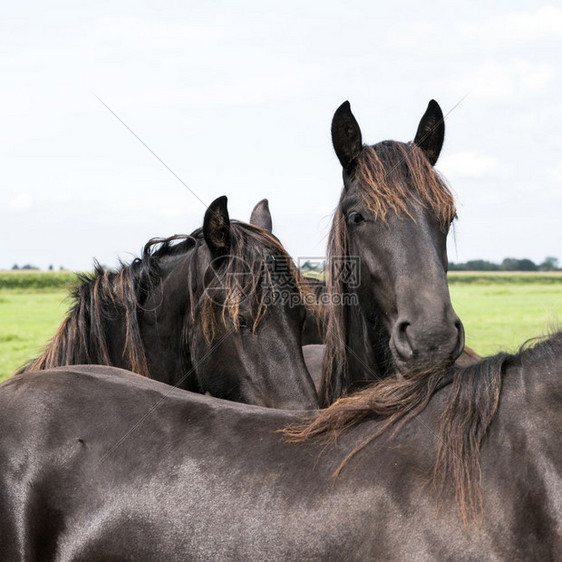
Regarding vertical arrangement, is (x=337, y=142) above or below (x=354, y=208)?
above

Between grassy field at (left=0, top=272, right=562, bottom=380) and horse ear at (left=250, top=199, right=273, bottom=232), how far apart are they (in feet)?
4.80

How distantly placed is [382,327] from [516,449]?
1.95 m

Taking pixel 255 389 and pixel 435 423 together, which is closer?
pixel 435 423

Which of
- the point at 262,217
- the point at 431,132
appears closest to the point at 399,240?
the point at 431,132

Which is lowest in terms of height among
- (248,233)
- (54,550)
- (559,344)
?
(54,550)

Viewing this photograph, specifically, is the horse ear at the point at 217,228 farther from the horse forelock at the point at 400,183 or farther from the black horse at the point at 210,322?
the horse forelock at the point at 400,183

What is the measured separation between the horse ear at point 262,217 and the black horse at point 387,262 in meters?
1.11

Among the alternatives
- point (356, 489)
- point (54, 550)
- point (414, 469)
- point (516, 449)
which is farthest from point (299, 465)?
point (54, 550)

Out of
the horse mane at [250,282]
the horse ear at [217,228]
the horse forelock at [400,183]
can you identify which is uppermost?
the horse forelock at [400,183]

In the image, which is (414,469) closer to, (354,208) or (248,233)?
(354,208)

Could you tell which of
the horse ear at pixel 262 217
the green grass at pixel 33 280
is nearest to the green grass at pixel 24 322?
the green grass at pixel 33 280

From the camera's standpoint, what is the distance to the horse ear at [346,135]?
4.64 metres

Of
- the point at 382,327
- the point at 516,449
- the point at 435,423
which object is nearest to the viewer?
the point at 516,449

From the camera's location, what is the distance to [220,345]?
4.54 meters
